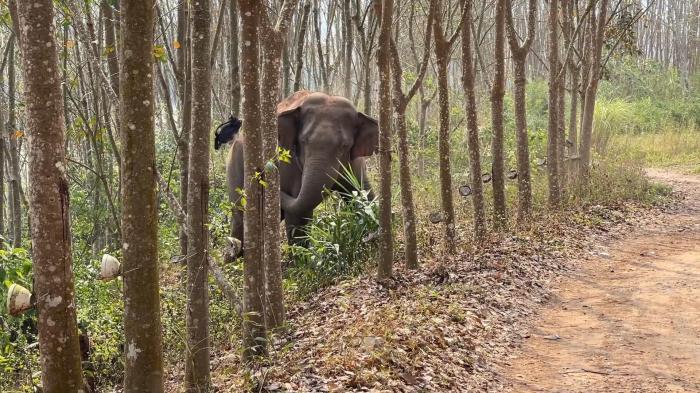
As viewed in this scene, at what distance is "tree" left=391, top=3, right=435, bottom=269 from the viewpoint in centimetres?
745

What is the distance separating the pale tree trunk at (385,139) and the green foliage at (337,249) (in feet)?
3.28

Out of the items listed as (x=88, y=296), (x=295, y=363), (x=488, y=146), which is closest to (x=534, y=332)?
(x=295, y=363)

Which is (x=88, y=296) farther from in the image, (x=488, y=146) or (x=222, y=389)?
(x=488, y=146)

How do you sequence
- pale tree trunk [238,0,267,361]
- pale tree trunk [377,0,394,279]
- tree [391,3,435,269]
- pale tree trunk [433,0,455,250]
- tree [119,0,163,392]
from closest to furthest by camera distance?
tree [119,0,163,392]
pale tree trunk [238,0,267,361]
pale tree trunk [377,0,394,279]
tree [391,3,435,269]
pale tree trunk [433,0,455,250]

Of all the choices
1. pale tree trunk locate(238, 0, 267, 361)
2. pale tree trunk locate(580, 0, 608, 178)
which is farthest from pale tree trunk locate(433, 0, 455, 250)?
pale tree trunk locate(580, 0, 608, 178)

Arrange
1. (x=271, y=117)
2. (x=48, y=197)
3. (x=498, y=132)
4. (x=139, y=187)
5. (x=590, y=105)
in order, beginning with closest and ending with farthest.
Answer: (x=48, y=197) → (x=139, y=187) → (x=271, y=117) → (x=498, y=132) → (x=590, y=105)

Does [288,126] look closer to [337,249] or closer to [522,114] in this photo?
[337,249]

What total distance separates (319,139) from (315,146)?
0.11 meters

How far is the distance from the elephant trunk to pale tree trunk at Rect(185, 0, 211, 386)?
5.02m

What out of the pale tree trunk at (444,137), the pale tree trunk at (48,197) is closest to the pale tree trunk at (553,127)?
the pale tree trunk at (444,137)

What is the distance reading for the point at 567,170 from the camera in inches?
562

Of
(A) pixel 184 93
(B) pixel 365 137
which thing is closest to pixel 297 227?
(B) pixel 365 137

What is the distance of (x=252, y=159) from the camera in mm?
4746

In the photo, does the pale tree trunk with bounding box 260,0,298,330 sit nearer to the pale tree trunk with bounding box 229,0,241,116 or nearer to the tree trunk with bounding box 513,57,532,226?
the pale tree trunk with bounding box 229,0,241,116
